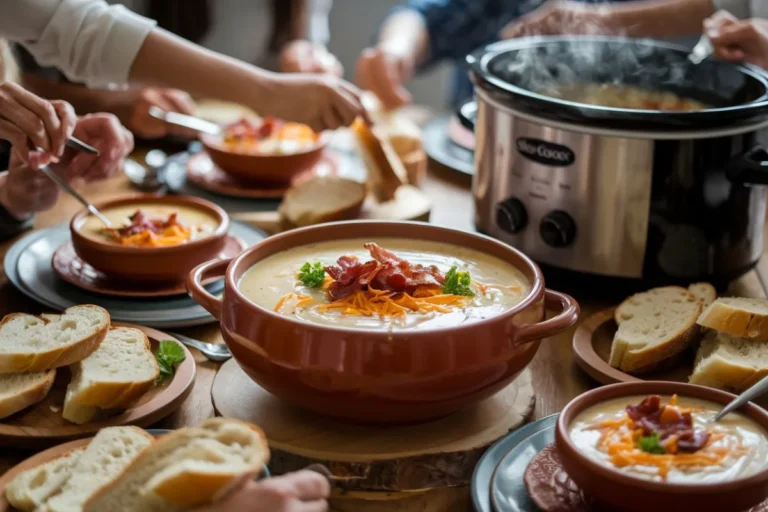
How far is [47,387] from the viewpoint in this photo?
1319mm

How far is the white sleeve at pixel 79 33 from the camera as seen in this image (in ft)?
6.53

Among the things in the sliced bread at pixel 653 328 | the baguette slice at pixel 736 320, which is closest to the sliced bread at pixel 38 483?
the sliced bread at pixel 653 328

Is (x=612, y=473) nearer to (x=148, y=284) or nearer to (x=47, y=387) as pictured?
(x=47, y=387)

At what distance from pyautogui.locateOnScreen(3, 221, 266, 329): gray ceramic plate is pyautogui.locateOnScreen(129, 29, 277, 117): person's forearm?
48 cm

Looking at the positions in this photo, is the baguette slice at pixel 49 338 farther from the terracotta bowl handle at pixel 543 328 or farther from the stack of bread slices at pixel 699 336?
the stack of bread slices at pixel 699 336

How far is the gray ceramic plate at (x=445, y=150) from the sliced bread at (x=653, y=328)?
881mm

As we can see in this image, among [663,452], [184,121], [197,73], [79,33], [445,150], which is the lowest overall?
[445,150]

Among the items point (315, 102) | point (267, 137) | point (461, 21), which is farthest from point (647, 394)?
point (461, 21)

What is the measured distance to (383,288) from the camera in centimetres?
130

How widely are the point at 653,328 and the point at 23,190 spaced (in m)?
1.25

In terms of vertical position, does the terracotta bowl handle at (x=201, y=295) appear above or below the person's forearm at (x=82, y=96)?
above

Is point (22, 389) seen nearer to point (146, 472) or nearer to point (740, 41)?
point (146, 472)

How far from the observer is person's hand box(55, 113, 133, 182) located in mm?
1952

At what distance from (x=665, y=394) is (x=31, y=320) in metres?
0.90
